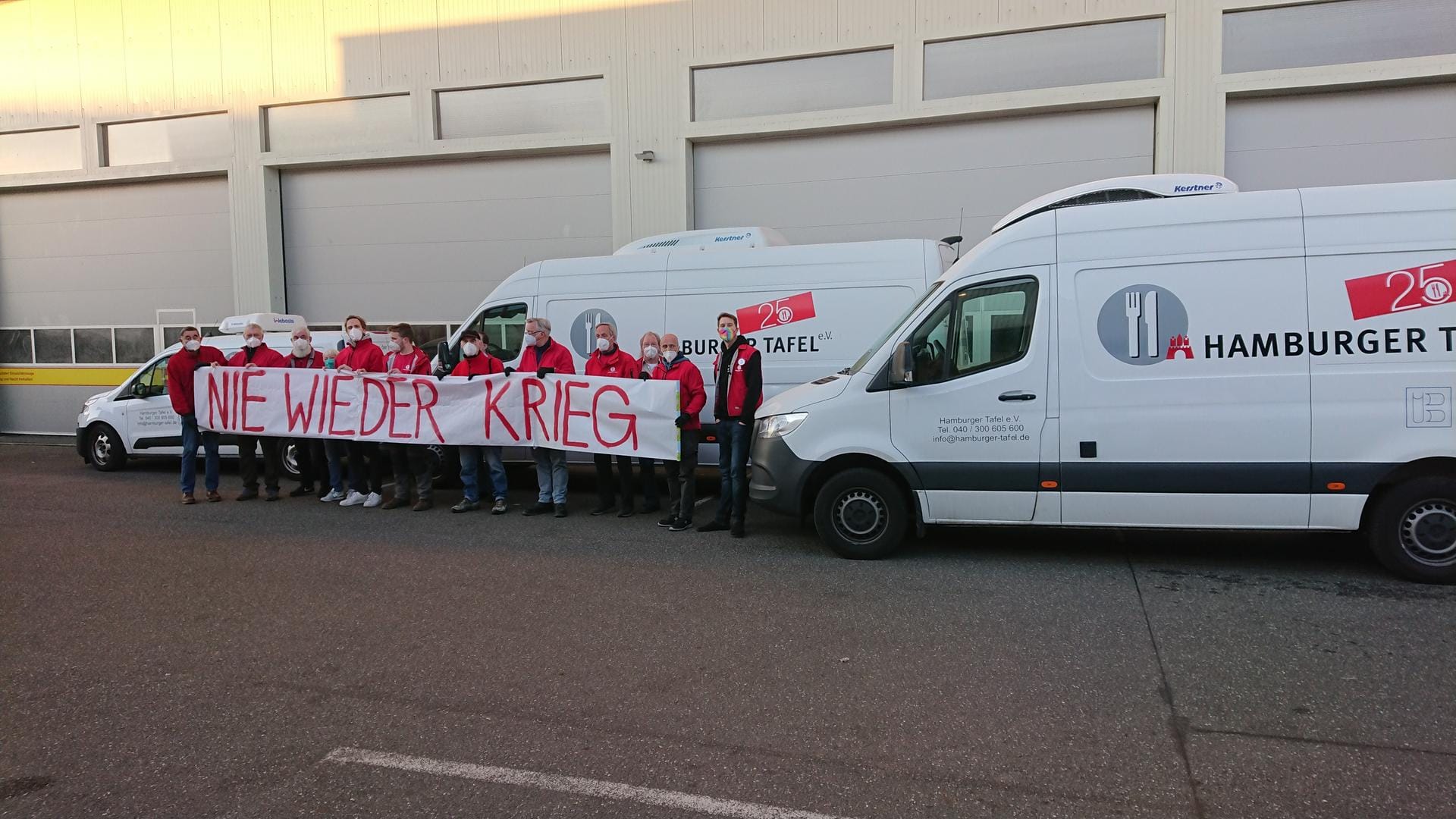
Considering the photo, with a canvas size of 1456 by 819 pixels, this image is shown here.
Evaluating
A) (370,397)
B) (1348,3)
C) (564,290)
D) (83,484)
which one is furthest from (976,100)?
(83,484)

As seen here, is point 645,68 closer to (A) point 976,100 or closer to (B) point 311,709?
(A) point 976,100

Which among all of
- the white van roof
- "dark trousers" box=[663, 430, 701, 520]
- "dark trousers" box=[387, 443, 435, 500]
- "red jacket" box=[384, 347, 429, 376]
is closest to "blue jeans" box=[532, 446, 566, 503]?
"dark trousers" box=[663, 430, 701, 520]

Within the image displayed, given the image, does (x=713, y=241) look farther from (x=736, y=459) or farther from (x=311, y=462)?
(x=311, y=462)

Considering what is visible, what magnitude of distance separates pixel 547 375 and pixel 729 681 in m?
4.96

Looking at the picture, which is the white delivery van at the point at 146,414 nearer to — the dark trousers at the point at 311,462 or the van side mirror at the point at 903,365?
the dark trousers at the point at 311,462

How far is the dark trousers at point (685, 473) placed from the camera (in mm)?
7922

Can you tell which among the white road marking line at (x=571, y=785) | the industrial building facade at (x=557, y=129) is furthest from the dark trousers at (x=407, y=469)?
the industrial building facade at (x=557, y=129)

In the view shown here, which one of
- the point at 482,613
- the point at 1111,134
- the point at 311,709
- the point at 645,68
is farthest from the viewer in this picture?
the point at 645,68

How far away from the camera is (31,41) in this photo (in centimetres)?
1677

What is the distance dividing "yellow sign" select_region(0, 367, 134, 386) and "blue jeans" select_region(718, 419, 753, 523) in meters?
14.4

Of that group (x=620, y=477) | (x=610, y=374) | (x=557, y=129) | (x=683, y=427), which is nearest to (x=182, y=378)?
(x=610, y=374)

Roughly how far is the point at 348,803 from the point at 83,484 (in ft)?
33.4

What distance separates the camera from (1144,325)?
20.0 feet

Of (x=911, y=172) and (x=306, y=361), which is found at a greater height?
(x=911, y=172)
